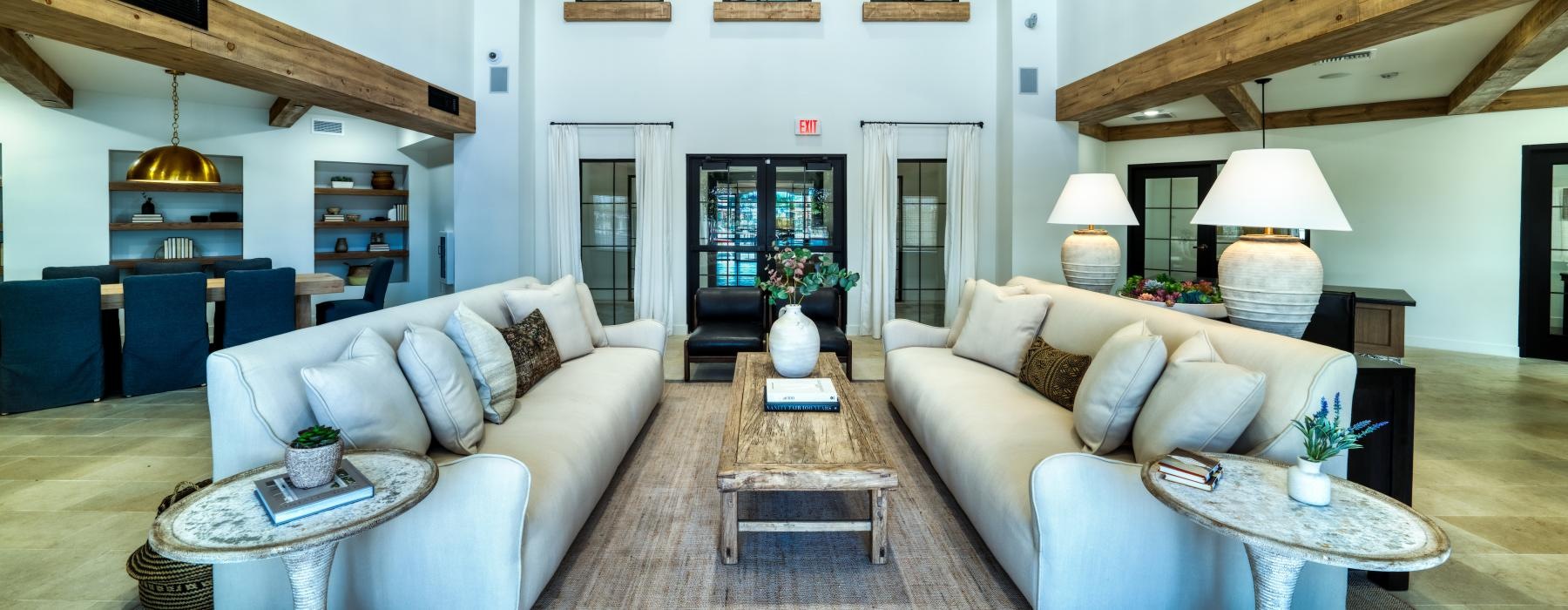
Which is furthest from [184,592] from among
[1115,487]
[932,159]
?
[932,159]

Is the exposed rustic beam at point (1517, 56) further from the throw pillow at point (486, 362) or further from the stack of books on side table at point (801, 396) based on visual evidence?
the throw pillow at point (486, 362)

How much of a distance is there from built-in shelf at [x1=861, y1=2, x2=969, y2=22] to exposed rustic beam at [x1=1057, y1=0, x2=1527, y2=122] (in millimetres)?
1544

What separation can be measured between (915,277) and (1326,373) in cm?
575

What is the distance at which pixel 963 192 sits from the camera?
6.92 m

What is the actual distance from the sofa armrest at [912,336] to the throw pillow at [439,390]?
259cm

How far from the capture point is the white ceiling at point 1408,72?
474cm

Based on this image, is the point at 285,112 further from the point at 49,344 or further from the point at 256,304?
the point at 49,344

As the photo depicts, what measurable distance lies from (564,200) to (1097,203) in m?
4.88

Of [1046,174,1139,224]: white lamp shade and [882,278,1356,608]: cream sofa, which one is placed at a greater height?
[1046,174,1139,224]: white lamp shade

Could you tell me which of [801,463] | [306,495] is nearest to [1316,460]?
[801,463]

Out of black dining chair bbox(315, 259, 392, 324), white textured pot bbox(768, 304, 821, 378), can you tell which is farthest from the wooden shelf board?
white textured pot bbox(768, 304, 821, 378)

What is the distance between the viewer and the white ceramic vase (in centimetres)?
148

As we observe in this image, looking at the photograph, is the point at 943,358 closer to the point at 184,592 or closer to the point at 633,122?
the point at 184,592

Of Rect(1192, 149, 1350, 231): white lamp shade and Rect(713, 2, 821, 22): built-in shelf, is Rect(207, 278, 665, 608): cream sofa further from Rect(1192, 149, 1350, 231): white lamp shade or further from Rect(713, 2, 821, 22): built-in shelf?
Rect(713, 2, 821, 22): built-in shelf
